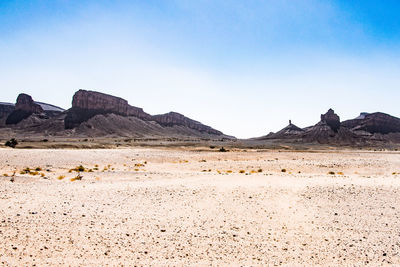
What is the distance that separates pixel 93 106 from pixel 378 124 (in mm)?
153457

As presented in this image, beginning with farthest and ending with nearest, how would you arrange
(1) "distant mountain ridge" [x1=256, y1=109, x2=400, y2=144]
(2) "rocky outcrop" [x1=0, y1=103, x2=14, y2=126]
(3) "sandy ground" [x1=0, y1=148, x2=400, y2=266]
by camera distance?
1. (2) "rocky outcrop" [x1=0, y1=103, x2=14, y2=126]
2. (1) "distant mountain ridge" [x1=256, y1=109, x2=400, y2=144]
3. (3) "sandy ground" [x1=0, y1=148, x2=400, y2=266]

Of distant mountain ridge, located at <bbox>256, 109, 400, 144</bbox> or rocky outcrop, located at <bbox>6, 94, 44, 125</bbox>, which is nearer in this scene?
distant mountain ridge, located at <bbox>256, 109, 400, 144</bbox>

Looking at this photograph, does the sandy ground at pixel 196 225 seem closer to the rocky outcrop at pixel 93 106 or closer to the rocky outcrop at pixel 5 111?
the rocky outcrop at pixel 93 106

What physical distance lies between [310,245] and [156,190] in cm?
697

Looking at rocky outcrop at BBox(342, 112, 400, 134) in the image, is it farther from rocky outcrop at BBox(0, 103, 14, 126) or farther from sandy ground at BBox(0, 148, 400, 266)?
rocky outcrop at BBox(0, 103, 14, 126)

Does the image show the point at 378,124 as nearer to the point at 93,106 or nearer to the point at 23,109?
the point at 93,106

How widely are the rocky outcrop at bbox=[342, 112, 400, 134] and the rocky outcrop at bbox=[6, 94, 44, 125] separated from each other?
175237 mm

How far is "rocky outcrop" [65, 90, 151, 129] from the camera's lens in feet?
478

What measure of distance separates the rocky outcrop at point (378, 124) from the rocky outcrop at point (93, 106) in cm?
12298

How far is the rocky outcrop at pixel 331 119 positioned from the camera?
484 feet

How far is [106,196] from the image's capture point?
11250mm

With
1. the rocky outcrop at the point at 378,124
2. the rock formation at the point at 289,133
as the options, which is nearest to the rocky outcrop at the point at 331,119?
the rock formation at the point at 289,133

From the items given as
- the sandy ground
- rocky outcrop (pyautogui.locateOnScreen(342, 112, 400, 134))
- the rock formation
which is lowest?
the sandy ground

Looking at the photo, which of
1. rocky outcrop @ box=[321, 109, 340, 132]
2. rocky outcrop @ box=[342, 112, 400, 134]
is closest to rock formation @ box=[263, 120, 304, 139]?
rocky outcrop @ box=[321, 109, 340, 132]
